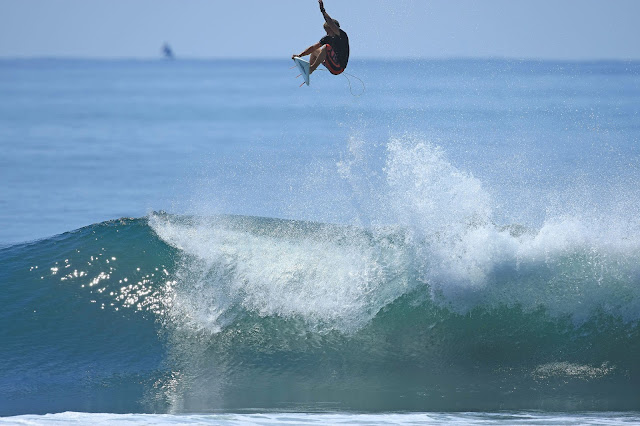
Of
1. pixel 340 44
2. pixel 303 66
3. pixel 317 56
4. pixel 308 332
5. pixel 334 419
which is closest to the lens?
pixel 334 419

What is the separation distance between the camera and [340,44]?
9125mm

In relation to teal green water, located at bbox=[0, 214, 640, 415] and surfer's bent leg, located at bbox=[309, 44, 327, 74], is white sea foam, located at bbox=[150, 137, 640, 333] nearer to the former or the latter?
teal green water, located at bbox=[0, 214, 640, 415]

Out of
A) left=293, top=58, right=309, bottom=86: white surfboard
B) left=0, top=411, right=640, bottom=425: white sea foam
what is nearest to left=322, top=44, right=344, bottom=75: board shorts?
left=293, top=58, right=309, bottom=86: white surfboard

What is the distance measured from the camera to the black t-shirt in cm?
909

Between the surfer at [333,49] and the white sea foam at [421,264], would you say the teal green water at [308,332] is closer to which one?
the white sea foam at [421,264]

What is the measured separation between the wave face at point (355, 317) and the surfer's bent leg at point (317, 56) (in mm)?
2654

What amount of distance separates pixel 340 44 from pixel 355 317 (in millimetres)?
3355

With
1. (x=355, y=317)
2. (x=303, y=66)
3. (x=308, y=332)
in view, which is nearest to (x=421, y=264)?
(x=355, y=317)

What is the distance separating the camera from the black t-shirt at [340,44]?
29.8 ft

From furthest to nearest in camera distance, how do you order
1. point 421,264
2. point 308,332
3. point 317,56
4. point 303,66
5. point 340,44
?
1. point 421,264
2. point 308,332
3. point 303,66
4. point 317,56
5. point 340,44

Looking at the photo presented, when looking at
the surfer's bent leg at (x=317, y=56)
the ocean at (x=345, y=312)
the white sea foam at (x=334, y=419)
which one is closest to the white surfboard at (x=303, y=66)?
the surfer's bent leg at (x=317, y=56)

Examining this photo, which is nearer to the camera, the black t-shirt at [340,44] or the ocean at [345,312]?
the ocean at [345,312]

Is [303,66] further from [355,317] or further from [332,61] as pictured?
[355,317]

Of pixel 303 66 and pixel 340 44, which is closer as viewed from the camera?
pixel 340 44
